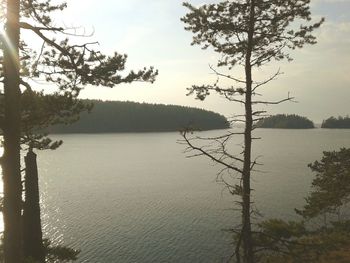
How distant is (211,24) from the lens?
1319 cm

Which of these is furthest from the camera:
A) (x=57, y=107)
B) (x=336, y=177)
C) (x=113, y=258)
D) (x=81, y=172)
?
(x=81, y=172)

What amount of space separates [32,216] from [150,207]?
101 ft

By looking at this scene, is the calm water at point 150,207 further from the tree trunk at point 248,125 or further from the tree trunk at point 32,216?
the tree trunk at point 32,216

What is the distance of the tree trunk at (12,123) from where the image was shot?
8672 millimetres

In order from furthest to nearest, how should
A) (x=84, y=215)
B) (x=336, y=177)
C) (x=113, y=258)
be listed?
(x=84, y=215) → (x=113, y=258) → (x=336, y=177)

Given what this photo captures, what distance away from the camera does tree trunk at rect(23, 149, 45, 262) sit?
18.0m

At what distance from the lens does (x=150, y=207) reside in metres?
48.3

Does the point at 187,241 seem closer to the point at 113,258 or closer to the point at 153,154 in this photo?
the point at 113,258

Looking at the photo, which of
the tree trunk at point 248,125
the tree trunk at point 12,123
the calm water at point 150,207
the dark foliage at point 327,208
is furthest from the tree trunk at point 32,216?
the dark foliage at point 327,208

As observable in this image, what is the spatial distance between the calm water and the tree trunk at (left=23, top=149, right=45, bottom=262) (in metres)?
9.78

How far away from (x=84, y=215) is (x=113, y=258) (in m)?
13.9

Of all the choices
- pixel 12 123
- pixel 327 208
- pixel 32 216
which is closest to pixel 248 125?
pixel 12 123

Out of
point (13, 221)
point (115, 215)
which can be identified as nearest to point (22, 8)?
point (13, 221)

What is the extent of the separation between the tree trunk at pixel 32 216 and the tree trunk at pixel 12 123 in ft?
31.0
